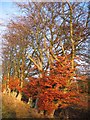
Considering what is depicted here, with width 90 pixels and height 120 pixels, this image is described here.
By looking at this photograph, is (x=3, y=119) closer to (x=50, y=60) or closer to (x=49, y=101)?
(x=49, y=101)

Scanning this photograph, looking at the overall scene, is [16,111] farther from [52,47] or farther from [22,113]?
[52,47]

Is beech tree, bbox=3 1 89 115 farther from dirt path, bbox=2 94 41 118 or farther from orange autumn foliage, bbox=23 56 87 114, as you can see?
dirt path, bbox=2 94 41 118

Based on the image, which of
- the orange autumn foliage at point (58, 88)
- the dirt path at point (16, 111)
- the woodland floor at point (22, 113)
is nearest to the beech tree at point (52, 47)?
the orange autumn foliage at point (58, 88)

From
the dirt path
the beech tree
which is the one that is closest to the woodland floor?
the dirt path

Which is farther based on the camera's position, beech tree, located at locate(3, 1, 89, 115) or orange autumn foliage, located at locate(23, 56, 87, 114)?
beech tree, located at locate(3, 1, 89, 115)

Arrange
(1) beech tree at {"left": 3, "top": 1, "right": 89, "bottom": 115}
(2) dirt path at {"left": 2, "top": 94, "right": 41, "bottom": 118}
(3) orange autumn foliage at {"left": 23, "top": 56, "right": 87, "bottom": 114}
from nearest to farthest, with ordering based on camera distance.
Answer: (2) dirt path at {"left": 2, "top": 94, "right": 41, "bottom": 118} → (3) orange autumn foliage at {"left": 23, "top": 56, "right": 87, "bottom": 114} → (1) beech tree at {"left": 3, "top": 1, "right": 89, "bottom": 115}

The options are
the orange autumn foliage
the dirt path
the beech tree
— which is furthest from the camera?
the beech tree

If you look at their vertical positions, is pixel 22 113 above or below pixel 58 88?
below

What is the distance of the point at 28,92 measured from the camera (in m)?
8.03

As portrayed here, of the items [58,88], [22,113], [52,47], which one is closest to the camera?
[22,113]

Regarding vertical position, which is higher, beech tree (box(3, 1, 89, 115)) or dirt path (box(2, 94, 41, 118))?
beech tree (box(3, 1, 89, 115))

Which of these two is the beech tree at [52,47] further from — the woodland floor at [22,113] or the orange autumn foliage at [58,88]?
the woodland floor at [22,113]

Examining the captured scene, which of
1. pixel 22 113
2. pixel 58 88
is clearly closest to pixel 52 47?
pixel 58 88

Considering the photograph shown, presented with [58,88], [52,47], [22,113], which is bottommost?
[22,113]
